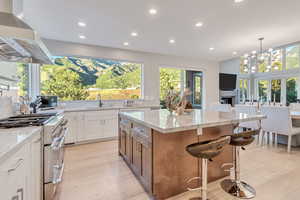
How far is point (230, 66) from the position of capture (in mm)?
8062

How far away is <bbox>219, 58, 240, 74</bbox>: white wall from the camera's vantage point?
25.3 ft

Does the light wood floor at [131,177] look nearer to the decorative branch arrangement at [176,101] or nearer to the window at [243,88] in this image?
the decorative branch arrangement at [176,101]

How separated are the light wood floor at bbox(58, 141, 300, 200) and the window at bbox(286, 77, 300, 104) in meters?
4.71

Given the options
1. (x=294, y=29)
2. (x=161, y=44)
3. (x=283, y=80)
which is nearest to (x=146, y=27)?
(x=161, y=44)

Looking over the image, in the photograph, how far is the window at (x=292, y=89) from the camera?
661cm

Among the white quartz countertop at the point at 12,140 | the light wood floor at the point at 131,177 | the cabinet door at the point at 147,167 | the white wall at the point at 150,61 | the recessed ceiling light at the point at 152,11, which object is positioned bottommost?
the light wood floor at the point at 131,177

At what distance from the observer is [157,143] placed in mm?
1782

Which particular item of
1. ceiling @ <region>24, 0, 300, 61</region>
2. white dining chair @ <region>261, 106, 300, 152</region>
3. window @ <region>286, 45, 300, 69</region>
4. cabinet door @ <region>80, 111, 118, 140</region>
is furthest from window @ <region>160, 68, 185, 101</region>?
window @ <region>286, 45, 300, 69</region>

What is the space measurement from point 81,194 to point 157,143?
4.05ft

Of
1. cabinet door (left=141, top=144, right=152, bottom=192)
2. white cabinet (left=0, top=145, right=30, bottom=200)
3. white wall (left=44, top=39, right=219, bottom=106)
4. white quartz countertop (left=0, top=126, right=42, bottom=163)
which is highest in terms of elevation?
white wall (left=44, top=39, right=219, bottom=106)

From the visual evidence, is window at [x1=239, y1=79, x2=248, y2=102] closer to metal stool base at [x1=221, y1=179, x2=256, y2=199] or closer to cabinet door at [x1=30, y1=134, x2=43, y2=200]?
metal stool base at [x1=221, y1=179, x2=256, y2=199]

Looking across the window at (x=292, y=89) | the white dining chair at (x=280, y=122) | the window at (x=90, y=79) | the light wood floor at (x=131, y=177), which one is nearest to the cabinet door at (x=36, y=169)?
the light wood floor at (x=131, y=177)

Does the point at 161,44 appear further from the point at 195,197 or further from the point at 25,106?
the point at 195,197

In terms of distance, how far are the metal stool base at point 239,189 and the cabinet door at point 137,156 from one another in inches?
46.1
